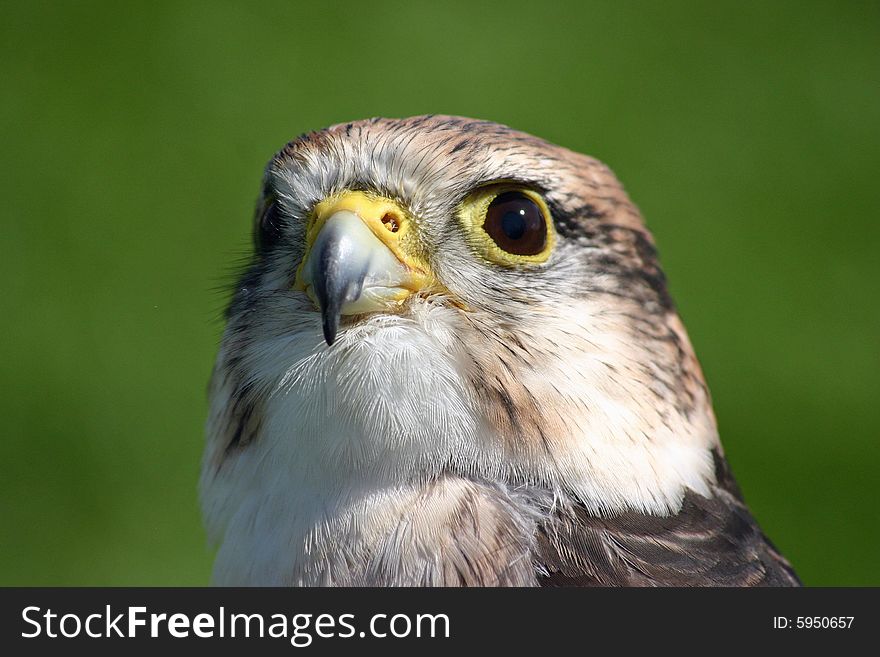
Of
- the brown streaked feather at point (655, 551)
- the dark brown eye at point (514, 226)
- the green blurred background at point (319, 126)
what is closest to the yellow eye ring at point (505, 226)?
the dark brown eye at point (514, 226)

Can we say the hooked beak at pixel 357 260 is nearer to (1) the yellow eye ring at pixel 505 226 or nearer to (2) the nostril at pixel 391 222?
(2) the nostril at pixel 391 222

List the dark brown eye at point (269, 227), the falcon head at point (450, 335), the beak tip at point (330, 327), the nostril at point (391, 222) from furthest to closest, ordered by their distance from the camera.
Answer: the dark brown eye at point (269, 227), the nostril at point (391, 222), the falcon head at point (450, 335), the beak tip at point (330, 327)

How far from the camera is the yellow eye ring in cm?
269

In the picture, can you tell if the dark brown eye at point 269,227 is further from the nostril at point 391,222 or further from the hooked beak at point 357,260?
the nostril at point 391,222

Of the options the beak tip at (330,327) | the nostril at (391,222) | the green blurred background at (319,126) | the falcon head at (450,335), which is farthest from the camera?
the green blurred background at (319,126)

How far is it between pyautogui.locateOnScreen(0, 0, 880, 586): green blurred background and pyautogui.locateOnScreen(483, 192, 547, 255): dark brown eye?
10.6 feet

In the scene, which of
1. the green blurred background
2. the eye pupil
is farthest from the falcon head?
the green blurred background

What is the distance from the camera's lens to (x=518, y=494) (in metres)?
2.54

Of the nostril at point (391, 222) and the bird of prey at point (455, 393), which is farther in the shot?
the nostril at point (391, 222)

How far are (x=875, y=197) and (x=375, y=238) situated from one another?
17.8 ft

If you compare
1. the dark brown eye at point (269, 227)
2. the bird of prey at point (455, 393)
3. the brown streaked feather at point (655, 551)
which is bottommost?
the brown streaked feather at point (655, 551)

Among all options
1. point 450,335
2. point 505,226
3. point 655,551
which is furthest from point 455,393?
point 655,551

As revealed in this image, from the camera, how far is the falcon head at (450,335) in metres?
2.55

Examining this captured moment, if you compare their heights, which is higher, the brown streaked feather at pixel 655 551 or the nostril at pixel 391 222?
the nostril at pixel 391 222
